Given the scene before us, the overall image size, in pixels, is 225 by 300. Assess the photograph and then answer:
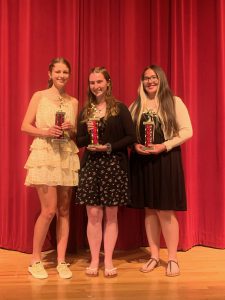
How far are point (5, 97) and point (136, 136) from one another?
1.28 meters

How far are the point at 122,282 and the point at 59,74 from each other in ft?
4.99

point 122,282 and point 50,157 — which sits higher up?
point 50,157

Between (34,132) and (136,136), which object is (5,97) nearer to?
(34,132)

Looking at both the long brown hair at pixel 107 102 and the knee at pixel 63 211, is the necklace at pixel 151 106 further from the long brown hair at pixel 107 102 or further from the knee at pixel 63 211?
the knee at pixel 63 211

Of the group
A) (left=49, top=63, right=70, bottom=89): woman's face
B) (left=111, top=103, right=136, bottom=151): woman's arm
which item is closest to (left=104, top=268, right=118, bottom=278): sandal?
(left=111, top=103, right=136, bottom=151): woman's arm

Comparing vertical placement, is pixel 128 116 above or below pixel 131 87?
below

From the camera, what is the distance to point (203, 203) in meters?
3.56

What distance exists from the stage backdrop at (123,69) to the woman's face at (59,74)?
58cm

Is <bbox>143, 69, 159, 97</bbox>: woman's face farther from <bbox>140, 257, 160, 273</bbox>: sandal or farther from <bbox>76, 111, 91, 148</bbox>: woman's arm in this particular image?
<bbox>140, 257, 160, 273</bbox>: sandal

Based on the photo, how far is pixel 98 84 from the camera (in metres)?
2.72

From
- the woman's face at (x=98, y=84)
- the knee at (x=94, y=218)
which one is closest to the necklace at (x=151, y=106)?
the woman's face at (x=98, y=84)

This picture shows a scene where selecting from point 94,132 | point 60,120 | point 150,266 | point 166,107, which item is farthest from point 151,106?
point 150,266

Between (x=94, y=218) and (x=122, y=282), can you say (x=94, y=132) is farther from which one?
(x=122, y=282)

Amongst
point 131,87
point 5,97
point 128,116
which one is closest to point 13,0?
point 5,97
